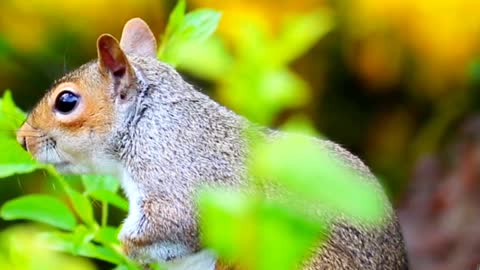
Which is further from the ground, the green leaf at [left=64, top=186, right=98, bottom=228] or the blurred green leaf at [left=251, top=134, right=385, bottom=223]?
the blurred green leaf at [left=251, top=134, right=385, bottom=223]

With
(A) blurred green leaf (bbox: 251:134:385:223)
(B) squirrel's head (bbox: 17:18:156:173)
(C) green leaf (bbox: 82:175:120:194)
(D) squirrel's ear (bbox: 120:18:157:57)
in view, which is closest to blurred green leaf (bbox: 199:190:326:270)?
(A) blurred green leaf (bbox: 251:134:385:223)

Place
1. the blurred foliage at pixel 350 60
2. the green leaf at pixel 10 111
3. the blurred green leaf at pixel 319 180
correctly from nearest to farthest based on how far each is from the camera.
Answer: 1. the blurred green leaf at pixel 319 180
2. the green leaf at pixel 10 111
3. the blurred foliage at pixel 350 60

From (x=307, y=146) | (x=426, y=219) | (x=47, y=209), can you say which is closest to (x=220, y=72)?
(x=307, y=146)

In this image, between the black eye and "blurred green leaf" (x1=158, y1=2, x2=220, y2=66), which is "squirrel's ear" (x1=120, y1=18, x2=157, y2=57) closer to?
the black eye

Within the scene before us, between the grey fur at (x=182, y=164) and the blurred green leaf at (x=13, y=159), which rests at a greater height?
the blurred green leaf at (x=13, y=159)

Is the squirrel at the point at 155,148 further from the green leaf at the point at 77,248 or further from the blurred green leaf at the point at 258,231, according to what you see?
the blurred green leaf at the point at 258,231

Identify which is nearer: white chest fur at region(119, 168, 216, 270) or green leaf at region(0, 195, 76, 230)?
green leaf at region(0, 195, 76, 230)

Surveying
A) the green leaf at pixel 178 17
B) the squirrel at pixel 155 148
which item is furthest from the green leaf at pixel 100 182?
the green leaf at pixel 178 17
